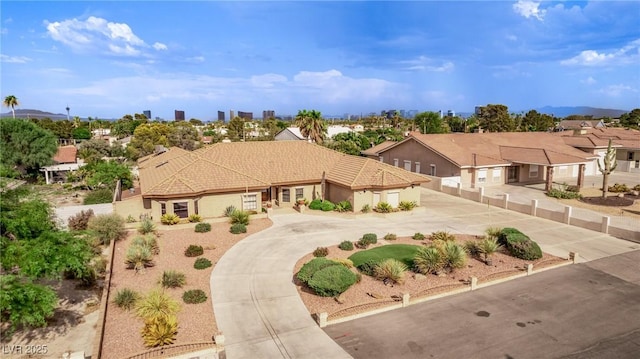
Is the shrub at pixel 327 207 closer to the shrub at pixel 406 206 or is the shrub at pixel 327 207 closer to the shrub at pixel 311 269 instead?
the shrub at pixel 406 206

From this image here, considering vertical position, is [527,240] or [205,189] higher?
[205,189]

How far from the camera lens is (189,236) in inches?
1009

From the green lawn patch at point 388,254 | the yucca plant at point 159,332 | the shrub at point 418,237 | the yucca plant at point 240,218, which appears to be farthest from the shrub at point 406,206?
the yucca plant at point 159,332

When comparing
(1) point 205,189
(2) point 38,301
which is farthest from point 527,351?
(1) point 205,189

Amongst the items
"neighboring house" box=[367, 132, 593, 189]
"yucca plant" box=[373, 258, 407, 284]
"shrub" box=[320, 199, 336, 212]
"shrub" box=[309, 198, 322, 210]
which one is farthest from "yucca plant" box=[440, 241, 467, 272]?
"neighboring house" box=[367, 132, 593, 189]

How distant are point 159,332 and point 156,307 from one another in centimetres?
227

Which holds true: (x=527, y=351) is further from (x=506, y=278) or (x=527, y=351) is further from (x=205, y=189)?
(x=205, y=189)

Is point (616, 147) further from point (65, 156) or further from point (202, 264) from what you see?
point (65, 156)

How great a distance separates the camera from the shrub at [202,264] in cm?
2028

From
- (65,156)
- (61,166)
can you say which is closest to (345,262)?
(61,166)

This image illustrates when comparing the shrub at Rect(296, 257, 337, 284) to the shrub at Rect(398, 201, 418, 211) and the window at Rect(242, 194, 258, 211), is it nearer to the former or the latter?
the window at Rect(242, 194, 258, 211)

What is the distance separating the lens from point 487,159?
44.5 meters

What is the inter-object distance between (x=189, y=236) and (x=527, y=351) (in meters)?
19.9

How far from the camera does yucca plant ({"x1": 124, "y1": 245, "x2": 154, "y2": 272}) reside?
19.7 meters
